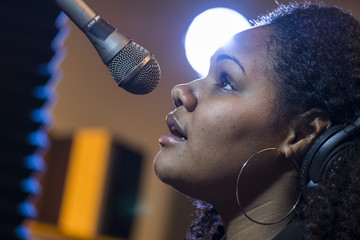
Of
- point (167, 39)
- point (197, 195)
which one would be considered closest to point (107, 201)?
point (167, 39)

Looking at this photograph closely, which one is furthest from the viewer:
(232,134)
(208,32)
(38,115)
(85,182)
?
(85,182)

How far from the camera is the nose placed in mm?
1405

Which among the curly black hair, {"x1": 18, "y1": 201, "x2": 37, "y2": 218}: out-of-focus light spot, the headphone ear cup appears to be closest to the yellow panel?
{"x1": 18, "y1": 201, "x2": 37, "y2": 218}: out-of-focus light spot

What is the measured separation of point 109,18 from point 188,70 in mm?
950

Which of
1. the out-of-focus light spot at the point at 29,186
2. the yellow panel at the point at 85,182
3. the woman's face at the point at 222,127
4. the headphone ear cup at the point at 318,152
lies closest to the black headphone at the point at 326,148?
the headphone ear cup at the point at 318,152

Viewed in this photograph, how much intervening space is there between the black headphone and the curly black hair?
0.06ft

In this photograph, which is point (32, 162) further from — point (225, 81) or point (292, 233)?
point (292, 233)

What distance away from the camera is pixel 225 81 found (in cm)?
144

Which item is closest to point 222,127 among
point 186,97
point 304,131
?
point 186,97

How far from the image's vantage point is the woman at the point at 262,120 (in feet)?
4.46

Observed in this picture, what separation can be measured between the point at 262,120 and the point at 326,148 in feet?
0.62

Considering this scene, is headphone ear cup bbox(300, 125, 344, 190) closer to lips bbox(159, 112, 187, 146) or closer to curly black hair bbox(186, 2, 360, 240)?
curly black hair bbox(186, 2, 360, 240)

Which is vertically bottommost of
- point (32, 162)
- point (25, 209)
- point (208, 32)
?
point (25, 209)

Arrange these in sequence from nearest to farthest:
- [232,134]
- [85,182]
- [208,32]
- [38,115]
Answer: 1. [232,134]
2. [38,115]
3. [208,32]
4. [85,182]
